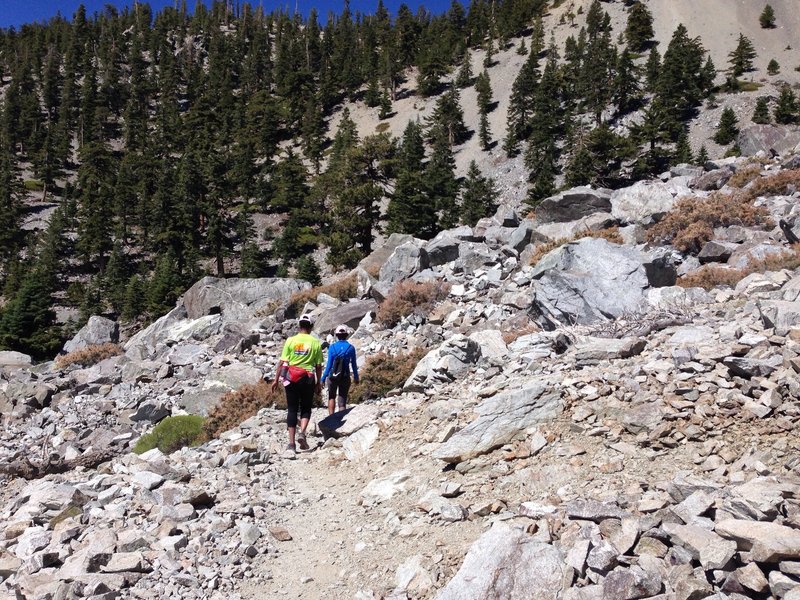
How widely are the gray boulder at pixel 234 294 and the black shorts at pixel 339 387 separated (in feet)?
54.9

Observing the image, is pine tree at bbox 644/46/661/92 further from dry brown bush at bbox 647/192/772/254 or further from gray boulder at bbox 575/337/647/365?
gray boulder at bbox 575/337/647/365

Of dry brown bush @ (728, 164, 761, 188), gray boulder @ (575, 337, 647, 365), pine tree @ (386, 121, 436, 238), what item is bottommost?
gray boulder @ (575, 337, 647, 365)

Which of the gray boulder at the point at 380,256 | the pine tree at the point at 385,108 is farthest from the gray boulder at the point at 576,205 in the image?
the pine tree at the point at 385,108

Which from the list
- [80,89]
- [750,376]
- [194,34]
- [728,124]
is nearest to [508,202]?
[728,124]

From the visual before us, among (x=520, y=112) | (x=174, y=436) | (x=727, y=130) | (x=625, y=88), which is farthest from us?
(x=520, y=112)

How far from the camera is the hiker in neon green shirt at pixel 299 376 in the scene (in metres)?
9.23

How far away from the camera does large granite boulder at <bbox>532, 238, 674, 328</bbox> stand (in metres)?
12.3

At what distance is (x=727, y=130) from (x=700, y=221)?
47586mm

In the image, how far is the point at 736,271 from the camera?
13.0 m

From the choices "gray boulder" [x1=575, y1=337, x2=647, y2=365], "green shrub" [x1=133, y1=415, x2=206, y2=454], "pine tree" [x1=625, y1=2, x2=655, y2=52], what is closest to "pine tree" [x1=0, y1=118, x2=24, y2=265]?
"green shrub" [x1=133, y1=415, x2=206, y2=454]

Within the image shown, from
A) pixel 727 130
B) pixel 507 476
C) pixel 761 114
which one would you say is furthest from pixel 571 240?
pixel 761 114

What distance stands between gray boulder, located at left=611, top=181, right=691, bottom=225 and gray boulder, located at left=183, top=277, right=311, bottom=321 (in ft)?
49.4

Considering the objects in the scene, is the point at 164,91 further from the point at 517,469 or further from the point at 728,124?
the point at 517,469

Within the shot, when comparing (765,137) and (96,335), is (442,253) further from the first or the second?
(765,137)
